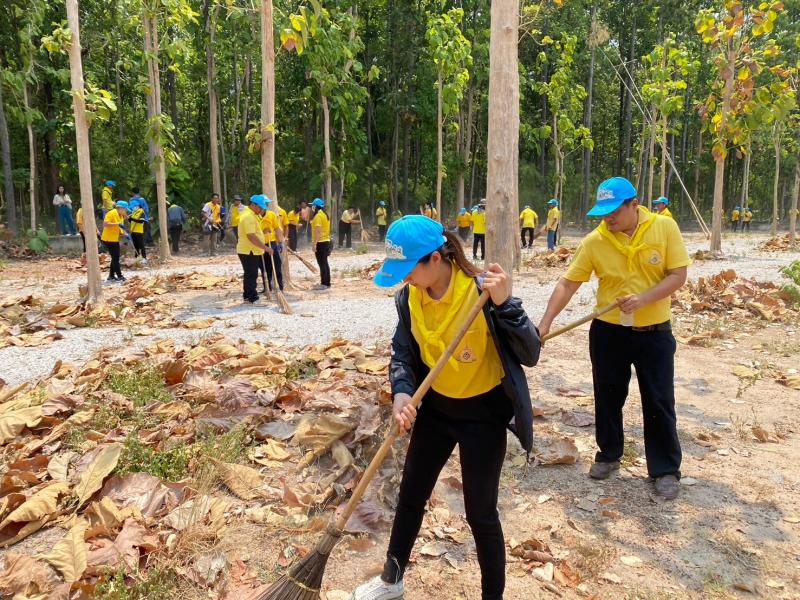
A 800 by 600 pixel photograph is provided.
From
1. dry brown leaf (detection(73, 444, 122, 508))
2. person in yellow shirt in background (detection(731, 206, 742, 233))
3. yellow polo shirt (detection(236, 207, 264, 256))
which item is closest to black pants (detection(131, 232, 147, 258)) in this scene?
yellow polo shirt (detection(236, 207, 264, 256))

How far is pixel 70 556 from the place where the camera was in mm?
2863

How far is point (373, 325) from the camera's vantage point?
305 inches

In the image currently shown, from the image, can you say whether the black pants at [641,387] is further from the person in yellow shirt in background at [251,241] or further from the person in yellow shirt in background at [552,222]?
the person in yellow shirt in background at [552,222]

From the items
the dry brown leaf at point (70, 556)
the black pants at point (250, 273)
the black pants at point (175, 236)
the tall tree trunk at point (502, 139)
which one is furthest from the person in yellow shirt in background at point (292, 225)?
the dry brown leaf at point (70, 556)

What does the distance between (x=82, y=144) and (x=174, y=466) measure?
20.9 feet

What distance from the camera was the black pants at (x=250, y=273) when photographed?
361 inches

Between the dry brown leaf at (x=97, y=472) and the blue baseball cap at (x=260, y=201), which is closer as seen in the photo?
the dry brown leaf at (x=97, y=472)

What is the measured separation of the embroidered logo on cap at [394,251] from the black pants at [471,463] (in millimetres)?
599

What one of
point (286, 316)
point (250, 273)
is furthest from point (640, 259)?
point (250, 273)

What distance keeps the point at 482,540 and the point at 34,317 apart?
7.39 meters

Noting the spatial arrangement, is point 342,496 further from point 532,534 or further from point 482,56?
point 482,56

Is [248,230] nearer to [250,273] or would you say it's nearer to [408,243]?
[250,273]

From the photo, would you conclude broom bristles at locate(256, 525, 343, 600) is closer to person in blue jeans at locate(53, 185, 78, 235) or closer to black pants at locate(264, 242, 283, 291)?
Result: black pants at locate(264, 242, 283, 291)

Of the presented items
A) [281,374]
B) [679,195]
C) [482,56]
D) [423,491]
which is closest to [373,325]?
[281,374]
